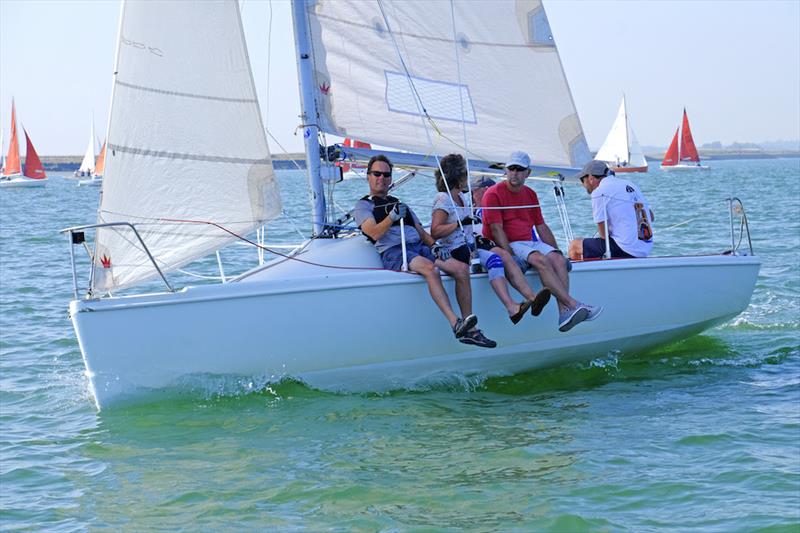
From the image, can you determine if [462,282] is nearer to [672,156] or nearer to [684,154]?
[684,154]

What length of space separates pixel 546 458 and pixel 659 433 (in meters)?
0.79

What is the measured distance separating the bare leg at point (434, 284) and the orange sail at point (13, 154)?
5435 centimetres

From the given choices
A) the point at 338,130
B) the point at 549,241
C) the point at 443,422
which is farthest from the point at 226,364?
the point at 549,241

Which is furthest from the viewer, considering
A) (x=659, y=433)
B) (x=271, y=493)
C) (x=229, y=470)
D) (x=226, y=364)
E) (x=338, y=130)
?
(x=338, y=130)

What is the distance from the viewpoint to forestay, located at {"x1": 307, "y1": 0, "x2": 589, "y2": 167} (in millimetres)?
7555

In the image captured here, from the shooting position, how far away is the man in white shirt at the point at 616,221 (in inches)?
305

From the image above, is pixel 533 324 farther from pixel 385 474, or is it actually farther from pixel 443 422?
pixel 385 474

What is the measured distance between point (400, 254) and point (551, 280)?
99cm

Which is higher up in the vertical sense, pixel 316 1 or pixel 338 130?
pixel 316 1

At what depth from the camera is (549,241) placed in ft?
24.6

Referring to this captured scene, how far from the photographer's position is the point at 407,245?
7.09 metres

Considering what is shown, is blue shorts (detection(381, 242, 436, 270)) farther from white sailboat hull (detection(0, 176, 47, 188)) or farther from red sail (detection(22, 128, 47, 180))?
red sail (detection(22, 128, 47, 180))

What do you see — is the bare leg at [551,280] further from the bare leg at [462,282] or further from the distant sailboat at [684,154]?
the distant sailboat at [684,154]

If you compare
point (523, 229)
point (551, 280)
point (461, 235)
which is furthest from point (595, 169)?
point (461, 235)
